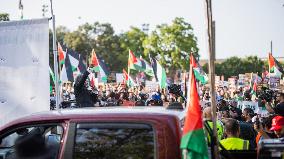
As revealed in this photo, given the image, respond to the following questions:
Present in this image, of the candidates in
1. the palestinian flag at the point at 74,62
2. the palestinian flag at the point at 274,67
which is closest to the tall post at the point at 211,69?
the palestinian flag at the point at 74,62

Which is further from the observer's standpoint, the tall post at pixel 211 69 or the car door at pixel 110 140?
the tall post at pixel 211 69

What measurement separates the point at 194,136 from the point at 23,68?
4660 millimetres

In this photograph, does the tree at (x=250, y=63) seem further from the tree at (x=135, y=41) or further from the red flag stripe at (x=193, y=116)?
the red flag stripe at (x=193, y=116)

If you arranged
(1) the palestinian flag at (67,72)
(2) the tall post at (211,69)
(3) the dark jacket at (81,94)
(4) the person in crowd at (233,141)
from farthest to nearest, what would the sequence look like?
(1) the palestinian flag at (67,72), (3) the dark jacket at (81,94), (4) the person in crowd at (233,141), (2) the tall post at (211,69)

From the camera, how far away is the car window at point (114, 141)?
3.37m

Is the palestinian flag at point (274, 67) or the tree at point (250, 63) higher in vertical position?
the tree at point (250, 63)

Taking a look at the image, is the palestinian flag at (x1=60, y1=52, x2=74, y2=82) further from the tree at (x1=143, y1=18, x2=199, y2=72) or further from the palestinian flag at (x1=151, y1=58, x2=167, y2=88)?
the tree at (x1=143, y1=18, x2=199, y2=72)

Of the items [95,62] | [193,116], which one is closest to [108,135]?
[193,116]

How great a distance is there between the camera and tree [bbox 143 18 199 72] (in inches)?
2717

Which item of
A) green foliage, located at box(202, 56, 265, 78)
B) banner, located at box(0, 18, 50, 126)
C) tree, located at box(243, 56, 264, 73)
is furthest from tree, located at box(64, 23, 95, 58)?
banner, located at box(0, 18, 50, 126)

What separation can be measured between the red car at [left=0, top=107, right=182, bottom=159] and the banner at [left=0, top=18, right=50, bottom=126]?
326 centimetres

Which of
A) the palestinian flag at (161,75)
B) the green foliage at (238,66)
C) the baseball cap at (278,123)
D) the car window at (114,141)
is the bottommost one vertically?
the baseball cap at (278,123)

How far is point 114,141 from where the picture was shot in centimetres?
345

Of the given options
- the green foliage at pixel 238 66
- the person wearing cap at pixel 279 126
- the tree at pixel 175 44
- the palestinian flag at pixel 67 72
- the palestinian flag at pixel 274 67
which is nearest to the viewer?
the person wearing cap at pixel 279 126
